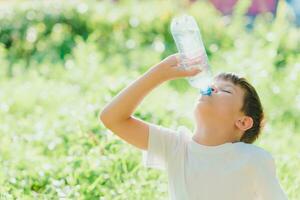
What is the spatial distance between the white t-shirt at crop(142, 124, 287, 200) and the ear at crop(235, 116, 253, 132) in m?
0.06

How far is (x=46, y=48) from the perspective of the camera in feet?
20.4

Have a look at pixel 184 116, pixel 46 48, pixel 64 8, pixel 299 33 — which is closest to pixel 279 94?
pixel 184 116

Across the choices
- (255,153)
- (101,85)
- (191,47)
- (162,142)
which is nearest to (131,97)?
(162,142)

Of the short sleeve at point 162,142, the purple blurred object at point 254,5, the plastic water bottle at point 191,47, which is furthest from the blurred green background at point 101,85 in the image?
the plastic water bottle at point 191,47

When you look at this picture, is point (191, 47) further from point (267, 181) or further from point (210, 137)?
point (267, 181)

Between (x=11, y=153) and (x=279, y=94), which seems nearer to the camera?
(x=11, y=153)

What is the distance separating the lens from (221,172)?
2662mm

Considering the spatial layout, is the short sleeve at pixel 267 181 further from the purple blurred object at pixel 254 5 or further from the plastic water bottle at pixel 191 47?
the purple blurred object at pixel 254 5

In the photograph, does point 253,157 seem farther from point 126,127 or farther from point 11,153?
point 11,153

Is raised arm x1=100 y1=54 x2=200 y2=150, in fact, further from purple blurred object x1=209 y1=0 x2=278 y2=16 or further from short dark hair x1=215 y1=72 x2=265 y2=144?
purple blurred object x1=209 y1=0 x2=278 y2=16

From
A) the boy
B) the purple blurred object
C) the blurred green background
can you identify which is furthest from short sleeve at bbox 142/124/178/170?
the purple blurred object

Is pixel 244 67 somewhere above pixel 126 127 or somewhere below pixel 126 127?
below

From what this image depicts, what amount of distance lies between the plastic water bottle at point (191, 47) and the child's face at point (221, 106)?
69 millimetres

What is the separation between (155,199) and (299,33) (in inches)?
113
